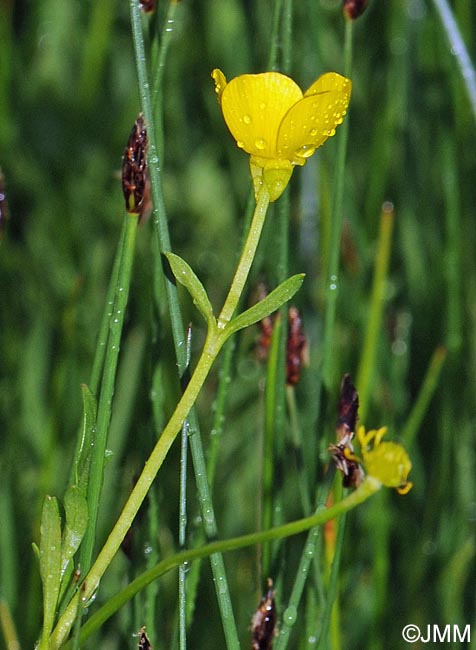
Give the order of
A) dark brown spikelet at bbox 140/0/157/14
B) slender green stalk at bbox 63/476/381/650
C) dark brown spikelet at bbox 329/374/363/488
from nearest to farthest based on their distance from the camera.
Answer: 1. slender green stalk at bbox 63/476/381/650
2. dark brown spikelet at bbox 329/374/363/488
3. dark brown spikelet at bbox 140/0/157/14

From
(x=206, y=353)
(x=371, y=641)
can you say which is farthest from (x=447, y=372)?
(x=206, y=353)

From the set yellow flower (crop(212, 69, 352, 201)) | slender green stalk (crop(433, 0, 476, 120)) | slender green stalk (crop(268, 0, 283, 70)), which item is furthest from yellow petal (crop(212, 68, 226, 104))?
slender green stalk (crop(433, 0, 476, 120))

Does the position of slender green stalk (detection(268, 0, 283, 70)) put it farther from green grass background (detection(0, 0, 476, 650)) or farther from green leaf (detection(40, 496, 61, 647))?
green leaf (detection(40, 496, 61, 647))

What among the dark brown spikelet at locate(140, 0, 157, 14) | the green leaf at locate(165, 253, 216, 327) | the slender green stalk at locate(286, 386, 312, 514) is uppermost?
the dark brown spikelet at locate(140, 0, 157, 14)

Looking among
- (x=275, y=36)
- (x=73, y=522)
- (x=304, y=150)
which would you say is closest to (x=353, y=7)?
(x=275, y=36)

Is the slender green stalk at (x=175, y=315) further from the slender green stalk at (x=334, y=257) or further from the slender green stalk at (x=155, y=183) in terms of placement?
the slender green stalk at (x=334, y=257)

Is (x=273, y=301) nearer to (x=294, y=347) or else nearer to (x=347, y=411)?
(x=347, y=411)

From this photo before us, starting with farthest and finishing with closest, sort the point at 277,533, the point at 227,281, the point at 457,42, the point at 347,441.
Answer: the point at 227,281 < the point at 457,42 < the point at 347,441 < the point at 277,533
